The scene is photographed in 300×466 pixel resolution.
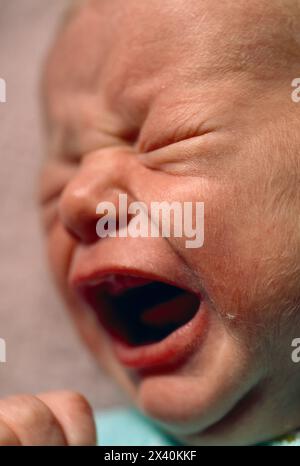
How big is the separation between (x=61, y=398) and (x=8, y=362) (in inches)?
16.9

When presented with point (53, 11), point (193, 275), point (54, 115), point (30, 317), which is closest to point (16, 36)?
point (53, 11)

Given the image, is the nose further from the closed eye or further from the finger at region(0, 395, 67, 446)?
the finger at region(0, 395, 67, 446)

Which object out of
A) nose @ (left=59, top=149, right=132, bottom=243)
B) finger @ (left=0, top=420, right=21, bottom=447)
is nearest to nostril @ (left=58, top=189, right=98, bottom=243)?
nose @ (left=59, top=149, right=132, bottom=243)

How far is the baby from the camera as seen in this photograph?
666mm

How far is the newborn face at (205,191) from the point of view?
0.67 metres

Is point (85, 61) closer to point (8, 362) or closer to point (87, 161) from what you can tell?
point (87, 161)

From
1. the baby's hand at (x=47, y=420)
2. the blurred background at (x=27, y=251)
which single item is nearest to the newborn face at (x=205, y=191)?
the baby's hand at (x=47, y=420)

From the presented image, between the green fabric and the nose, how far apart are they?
308 mm

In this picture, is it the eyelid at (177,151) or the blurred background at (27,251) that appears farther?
the blurred background at (27,251)

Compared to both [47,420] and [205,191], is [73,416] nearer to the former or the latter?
[47,420]

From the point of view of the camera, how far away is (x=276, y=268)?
2.16 feet
